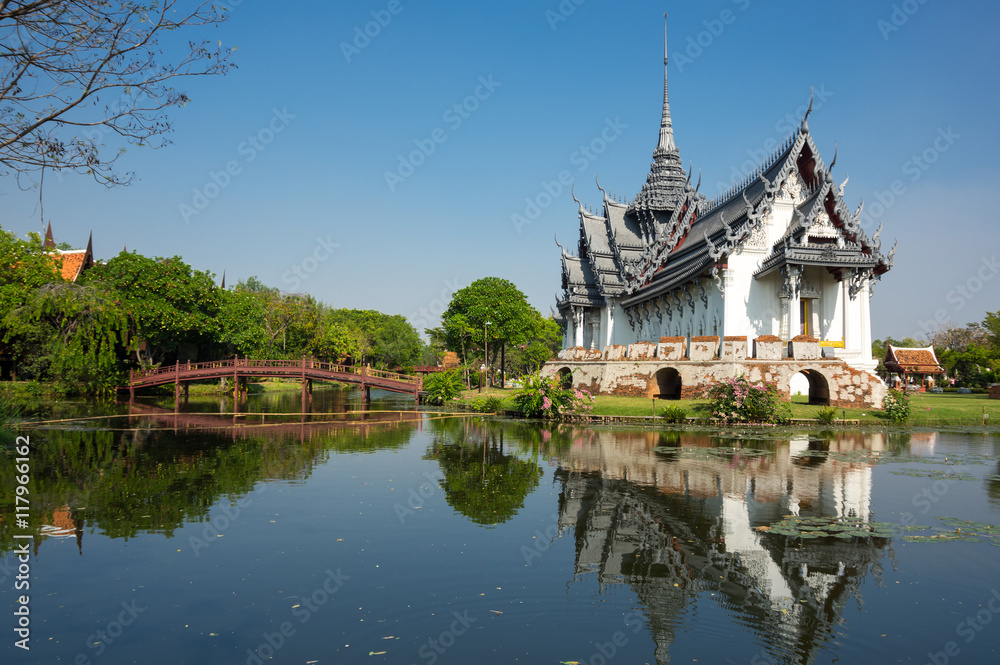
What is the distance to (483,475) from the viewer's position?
14.5 m

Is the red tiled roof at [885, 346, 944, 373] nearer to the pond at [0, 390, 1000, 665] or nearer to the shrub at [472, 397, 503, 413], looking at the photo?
the shrub at [472, 397, 503, 413]

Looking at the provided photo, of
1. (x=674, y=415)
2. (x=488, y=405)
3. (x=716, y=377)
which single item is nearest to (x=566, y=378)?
(x=488, y=405)

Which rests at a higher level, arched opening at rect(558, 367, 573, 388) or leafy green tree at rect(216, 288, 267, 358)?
leafy green tree at rect(216, 288, 267, 358)

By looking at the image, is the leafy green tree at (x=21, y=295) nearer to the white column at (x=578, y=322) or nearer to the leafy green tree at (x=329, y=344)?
the leafy green tree at (x=329, y=344)

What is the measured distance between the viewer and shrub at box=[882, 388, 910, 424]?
2336cm

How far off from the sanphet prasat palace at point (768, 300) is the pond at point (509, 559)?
1095 cm

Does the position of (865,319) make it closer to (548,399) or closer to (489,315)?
(548,399)

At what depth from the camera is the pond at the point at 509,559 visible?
6.07m

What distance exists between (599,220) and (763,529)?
41.8 meters

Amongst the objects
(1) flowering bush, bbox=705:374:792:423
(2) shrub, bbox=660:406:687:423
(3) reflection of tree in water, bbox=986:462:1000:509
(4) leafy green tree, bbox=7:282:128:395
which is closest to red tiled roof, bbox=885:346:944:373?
(1) flowering bush, bbox=705:374:792:423

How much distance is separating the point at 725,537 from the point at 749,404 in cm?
1537

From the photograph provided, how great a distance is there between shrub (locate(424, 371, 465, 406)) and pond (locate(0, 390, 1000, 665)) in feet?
61.1

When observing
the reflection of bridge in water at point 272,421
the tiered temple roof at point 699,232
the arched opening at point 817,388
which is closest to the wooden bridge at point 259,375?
the reflection of bridge in water at point 272,421

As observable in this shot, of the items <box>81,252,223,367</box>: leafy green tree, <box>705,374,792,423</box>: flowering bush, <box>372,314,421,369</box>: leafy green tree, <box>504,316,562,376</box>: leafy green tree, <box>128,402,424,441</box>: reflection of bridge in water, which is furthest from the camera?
Answer: <box>372,314,421,369</box>: leafy green tree
